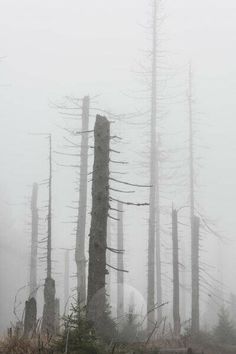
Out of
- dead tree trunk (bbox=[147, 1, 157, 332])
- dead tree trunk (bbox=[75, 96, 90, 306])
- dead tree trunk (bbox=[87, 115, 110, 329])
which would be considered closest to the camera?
dead tree trunk (bbox=[87, 115, 110, 329])

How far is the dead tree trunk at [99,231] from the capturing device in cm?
978

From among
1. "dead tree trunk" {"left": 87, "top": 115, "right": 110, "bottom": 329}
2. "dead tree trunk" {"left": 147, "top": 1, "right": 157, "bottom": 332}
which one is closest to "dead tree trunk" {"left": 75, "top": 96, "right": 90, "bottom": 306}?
"dead tree trunk" {"left": 147, "top": 1, "right": 157, "bottom": 332}

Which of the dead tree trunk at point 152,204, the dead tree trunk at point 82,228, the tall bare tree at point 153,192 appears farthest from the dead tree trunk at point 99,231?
the tall bare tree at point 153,192

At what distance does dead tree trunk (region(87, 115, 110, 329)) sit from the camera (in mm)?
9781

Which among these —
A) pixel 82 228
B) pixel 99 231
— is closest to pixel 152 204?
pixel 82 228

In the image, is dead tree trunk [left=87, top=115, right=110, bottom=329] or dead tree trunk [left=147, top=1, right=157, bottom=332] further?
dead tree trunk [left=147, top=1, right=157, bottom=332]

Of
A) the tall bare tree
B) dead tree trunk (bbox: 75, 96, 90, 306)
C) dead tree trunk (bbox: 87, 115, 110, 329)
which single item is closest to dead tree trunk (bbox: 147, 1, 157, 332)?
the tall bare tree

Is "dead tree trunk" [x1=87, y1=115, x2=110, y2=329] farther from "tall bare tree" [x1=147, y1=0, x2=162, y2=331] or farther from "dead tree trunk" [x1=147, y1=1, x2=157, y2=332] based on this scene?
"tall bare tree" [x1=147, y1=0, x2=162, y2=331]

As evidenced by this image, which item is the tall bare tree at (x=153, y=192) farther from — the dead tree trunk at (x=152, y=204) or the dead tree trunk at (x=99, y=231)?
the dead tree trunk at (x=99, y=231)

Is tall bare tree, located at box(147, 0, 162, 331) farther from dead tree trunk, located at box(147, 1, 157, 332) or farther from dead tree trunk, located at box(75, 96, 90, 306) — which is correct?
dead tree trunk, located at box(75, 96, 90, 306)

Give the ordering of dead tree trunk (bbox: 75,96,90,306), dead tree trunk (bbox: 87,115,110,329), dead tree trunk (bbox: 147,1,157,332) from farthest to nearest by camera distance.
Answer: dead tree trunk (bbox: 147,1,157,332)
dead tree trunk (bbox: 75,96,90,306)
dead tree trunk (bbox: 87,115,110,329)

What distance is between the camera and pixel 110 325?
38.7 ft

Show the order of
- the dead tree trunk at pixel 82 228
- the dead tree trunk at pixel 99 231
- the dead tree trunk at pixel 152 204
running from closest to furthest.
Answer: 1. the dead tree trunk at pixel 99 231
2. the dead tree trunk at pixel 82 228
3. the dead tree trunk at pixel 152 204

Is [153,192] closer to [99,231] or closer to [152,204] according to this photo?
[152,204]
